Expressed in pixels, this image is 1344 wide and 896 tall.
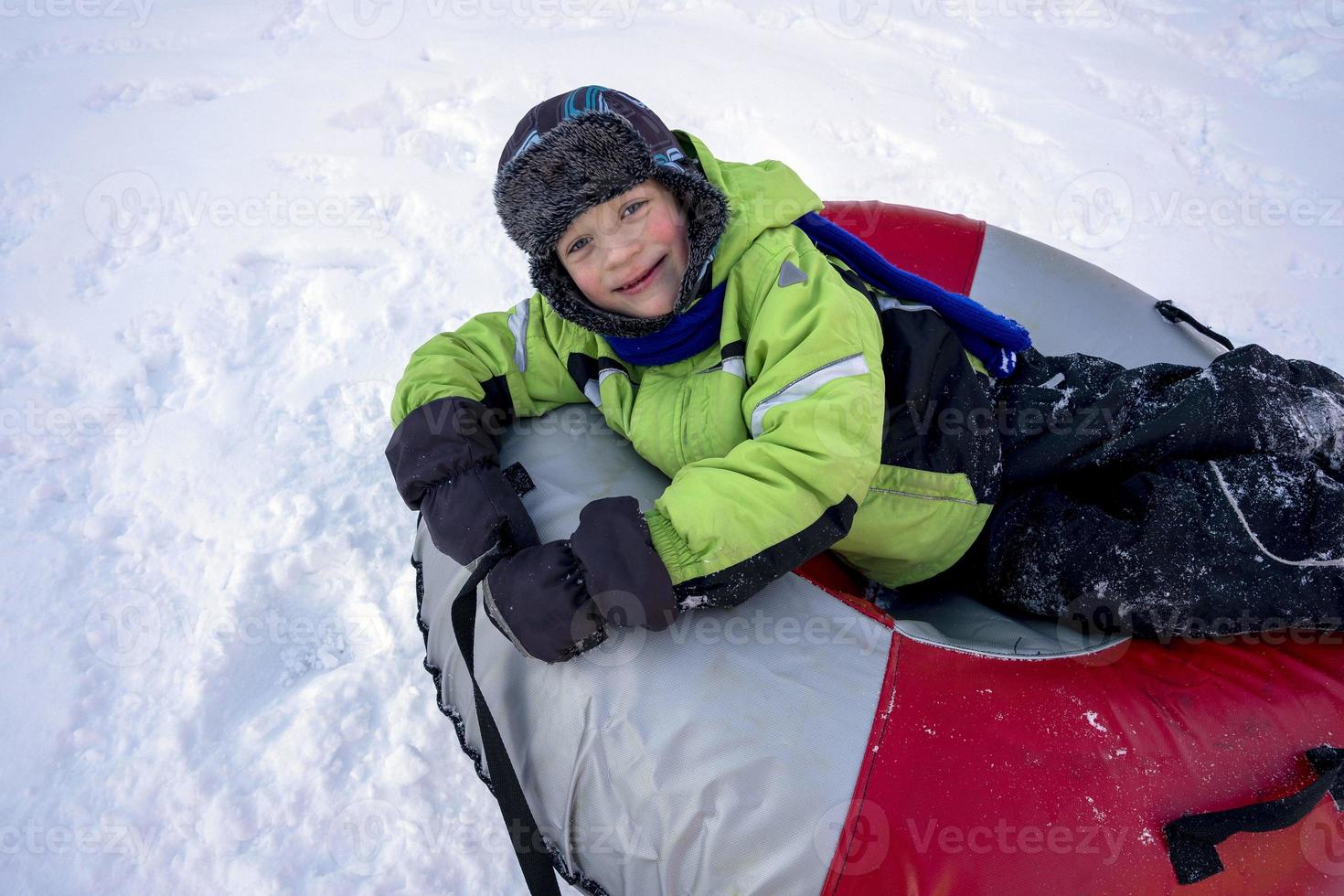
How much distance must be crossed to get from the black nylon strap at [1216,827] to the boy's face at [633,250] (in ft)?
3.25

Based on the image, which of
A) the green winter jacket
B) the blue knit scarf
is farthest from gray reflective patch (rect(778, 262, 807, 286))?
the blue knit scarf

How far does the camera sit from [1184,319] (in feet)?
5.76

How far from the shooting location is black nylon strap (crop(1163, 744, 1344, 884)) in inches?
38.5

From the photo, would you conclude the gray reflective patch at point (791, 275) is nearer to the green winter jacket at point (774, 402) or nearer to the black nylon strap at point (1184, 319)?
the green winter jacket at point (774, 402)

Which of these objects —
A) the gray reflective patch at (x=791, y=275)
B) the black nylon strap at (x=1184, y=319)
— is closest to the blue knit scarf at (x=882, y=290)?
the gray reflective patch at (x=791, y=275)

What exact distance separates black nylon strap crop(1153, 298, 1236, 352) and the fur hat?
1.14m

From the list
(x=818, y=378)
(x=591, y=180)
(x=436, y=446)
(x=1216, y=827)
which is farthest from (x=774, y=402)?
(x=1216, y=827)

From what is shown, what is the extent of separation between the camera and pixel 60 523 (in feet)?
5.99

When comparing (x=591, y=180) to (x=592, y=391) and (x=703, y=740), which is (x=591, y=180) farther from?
(x=703, y=740)

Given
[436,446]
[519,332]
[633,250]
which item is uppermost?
[633,250]

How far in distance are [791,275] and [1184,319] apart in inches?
43.2

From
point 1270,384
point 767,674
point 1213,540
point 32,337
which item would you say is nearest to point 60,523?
point 32,337

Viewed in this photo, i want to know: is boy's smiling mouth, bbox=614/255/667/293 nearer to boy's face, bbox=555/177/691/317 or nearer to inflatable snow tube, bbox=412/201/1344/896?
boy's face, bbox=555/177/691/317

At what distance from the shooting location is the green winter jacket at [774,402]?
1.04m
